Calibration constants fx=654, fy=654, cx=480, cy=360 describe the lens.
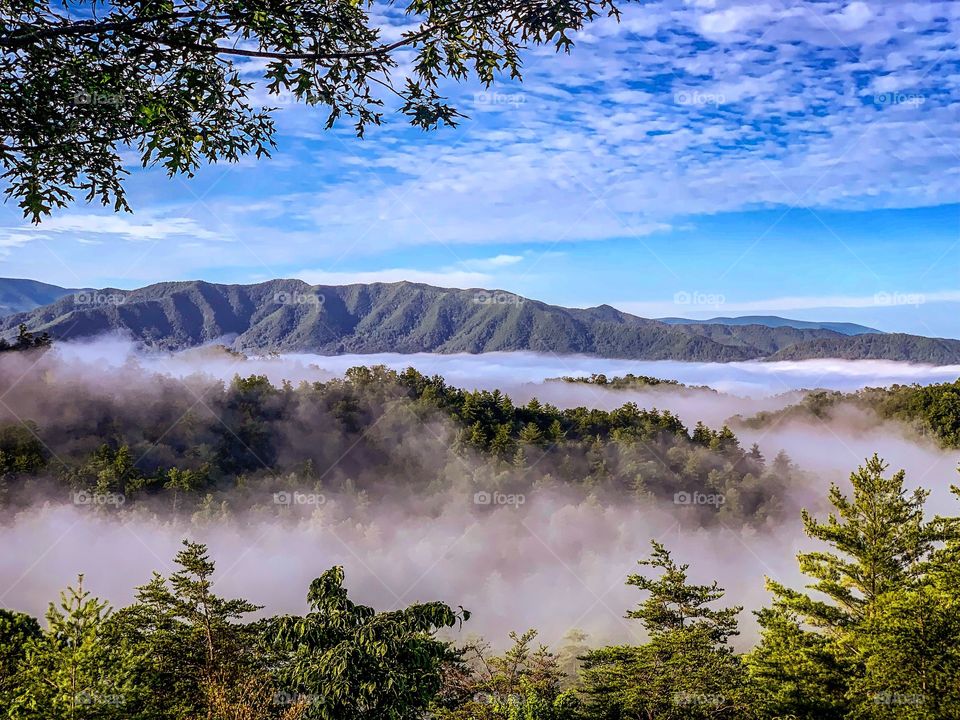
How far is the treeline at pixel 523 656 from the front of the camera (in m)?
8.98

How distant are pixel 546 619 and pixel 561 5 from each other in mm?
107221

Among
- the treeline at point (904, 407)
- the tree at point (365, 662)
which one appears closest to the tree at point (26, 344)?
the tree at point (365, 662)

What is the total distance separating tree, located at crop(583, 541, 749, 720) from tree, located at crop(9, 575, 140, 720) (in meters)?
14.3

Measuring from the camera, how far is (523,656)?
24.5 meters

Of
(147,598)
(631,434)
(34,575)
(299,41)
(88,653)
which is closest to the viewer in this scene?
(299,41)

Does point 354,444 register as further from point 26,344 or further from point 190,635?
point 190,635

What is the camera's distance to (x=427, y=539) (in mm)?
102500

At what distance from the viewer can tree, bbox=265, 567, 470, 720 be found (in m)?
9.26

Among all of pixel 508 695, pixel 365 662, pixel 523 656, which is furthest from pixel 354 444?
pixel 365 662

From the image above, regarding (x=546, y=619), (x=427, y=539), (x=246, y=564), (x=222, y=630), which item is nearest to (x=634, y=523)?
(x=546, y=619)

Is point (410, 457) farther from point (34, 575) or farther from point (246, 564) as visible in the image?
point (34, 575)

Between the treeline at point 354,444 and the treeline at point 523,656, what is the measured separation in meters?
57.3

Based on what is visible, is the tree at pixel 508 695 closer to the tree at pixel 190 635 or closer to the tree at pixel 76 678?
the tree at pixel 190 635

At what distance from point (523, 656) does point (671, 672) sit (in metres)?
7.24
